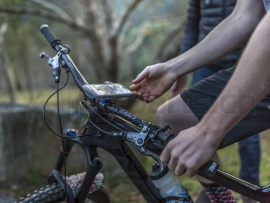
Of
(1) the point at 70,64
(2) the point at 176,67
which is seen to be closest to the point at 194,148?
(2) the point at 176,67

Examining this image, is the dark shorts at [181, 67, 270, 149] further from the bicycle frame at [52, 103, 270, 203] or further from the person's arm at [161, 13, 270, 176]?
the person's arm at [161, 13, 270, 176]

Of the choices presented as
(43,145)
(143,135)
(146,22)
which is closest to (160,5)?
(146,22)

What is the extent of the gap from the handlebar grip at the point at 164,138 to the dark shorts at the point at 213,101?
358mm

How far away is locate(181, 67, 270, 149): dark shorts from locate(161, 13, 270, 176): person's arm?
1.46 feet

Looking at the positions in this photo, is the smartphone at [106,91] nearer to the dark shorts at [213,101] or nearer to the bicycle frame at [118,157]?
the bicycle frame at [118,157]

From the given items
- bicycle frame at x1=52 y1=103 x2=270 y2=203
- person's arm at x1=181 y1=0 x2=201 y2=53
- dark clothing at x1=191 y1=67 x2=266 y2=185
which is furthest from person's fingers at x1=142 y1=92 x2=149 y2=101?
person's arm at x1=181 y1=0 x2=201 y2=53

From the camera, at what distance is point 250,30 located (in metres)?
1.35

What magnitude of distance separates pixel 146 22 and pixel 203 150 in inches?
261

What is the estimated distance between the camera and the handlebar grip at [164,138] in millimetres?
1056

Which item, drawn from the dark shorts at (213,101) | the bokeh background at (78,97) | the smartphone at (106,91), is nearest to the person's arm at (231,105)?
the smartphone at (106,91)

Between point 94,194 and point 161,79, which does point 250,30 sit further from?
point 94,194

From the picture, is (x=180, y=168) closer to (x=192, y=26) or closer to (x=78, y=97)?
(x=192, y=26)

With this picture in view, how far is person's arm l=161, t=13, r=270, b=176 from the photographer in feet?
2.78

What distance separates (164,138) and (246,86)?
33 cm
